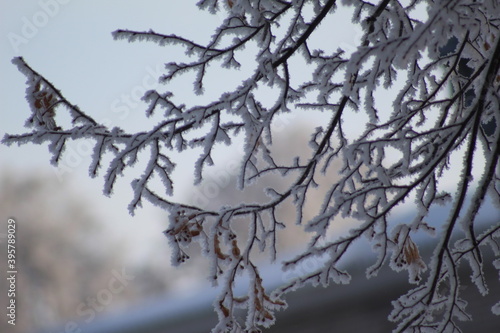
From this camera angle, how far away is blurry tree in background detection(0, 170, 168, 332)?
19.8m

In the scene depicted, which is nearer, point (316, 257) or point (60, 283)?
point (316, 257)

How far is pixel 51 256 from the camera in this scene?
68.7 ft

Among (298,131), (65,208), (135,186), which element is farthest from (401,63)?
(65,208)

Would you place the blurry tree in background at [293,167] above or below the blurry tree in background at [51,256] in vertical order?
below

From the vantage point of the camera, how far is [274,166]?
230 cm

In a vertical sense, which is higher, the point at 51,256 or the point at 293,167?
the point at 51,256

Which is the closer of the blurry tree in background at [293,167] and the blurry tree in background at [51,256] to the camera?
the blurry tree in background at [293,167]

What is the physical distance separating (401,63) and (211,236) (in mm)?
1006

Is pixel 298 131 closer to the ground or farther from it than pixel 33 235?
farther from it

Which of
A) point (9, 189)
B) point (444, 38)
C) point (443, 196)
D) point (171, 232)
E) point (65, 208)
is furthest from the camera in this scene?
point (65, 208)

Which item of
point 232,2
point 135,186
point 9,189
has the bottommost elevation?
point 135,186

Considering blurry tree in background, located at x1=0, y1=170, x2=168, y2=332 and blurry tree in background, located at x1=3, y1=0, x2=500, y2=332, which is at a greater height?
blurry tree in background, located at x1=0, y1=170, x2=168, y2=332

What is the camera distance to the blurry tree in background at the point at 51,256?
781 inches

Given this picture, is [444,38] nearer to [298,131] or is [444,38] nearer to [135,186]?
[135,186]
